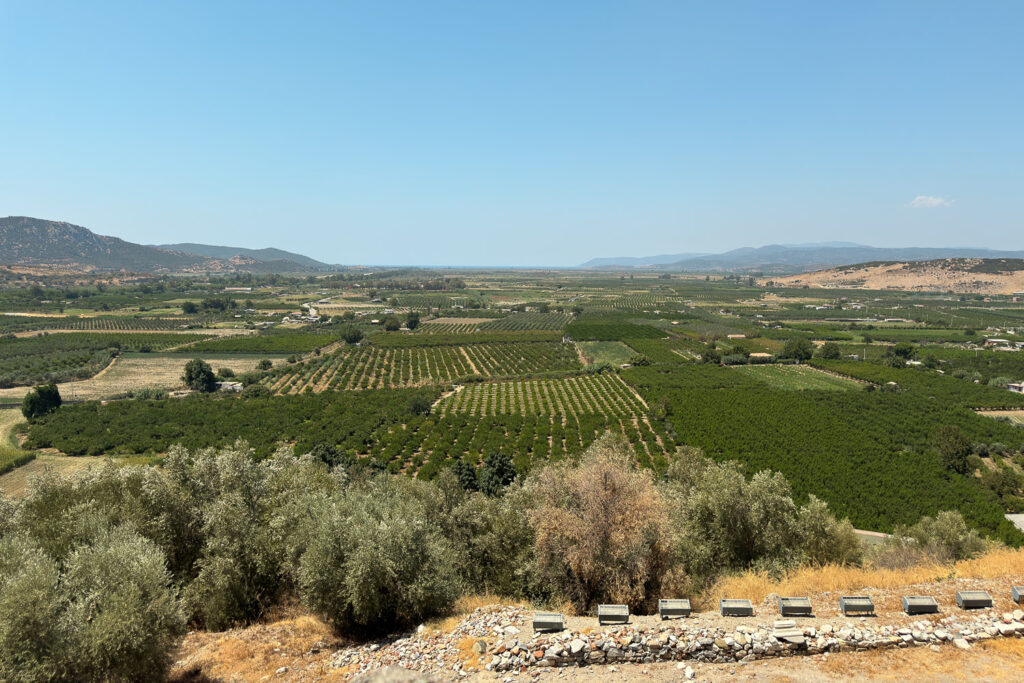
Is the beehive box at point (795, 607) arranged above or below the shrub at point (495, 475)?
above

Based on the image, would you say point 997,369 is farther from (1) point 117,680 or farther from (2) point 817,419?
(1) point 117,680

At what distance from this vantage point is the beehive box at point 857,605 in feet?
45.8

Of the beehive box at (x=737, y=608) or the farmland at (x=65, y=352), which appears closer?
the beehive box at (x=737, y=608)

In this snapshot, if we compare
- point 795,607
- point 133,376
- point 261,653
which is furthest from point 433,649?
point 133,376

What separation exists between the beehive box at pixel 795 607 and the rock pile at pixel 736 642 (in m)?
0.80

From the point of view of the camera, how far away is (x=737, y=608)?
1431cm

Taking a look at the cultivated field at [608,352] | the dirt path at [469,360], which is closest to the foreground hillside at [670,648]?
the dirt path at [469,360]

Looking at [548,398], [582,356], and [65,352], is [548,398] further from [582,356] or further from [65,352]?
[65,352]

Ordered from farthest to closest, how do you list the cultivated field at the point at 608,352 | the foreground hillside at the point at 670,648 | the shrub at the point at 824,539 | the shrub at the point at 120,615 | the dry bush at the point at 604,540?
the cultivated field at the point at 608,352
the shrub at the point at 824,539
the dry bush at the point at 604,540
the foreground hillside at the point at 670,648
the shrub at the point at 120,615

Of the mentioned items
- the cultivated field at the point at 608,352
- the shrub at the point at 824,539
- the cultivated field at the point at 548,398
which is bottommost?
the cultivated field at the point at 548,398

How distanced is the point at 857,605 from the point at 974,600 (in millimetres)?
3439

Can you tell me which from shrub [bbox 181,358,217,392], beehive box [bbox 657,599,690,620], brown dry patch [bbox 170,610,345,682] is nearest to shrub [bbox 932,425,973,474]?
beehive box [bbox 657,599,690,620]

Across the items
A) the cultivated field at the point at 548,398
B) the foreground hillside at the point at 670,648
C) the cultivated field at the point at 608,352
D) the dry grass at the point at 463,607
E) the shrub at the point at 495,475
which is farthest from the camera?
the cultivated field at the point at 608,352

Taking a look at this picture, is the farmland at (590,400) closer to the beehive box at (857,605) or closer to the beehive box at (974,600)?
the beehive box at (857,605)
